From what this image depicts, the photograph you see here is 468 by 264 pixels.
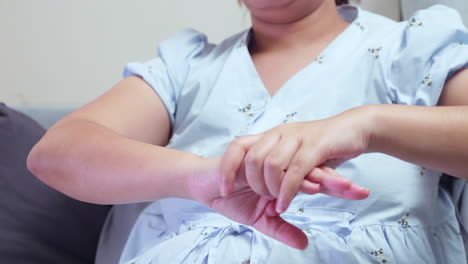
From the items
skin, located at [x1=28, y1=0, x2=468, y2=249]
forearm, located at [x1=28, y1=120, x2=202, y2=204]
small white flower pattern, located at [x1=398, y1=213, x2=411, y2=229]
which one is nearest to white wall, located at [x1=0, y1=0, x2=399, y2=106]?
skin, located at [x1=28, y1=0, x2=468, y2=249]

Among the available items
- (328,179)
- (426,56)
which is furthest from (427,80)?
(328,179)

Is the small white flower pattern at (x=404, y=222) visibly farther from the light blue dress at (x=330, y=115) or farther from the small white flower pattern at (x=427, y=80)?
the small white flower pattern at (x=427, y=80)

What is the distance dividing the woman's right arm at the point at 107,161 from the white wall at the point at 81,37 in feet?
1.57

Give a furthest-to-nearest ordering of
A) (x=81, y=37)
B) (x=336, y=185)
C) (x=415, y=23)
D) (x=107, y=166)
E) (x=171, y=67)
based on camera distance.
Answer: (x=81, y=37) < (x=171, y=67) < (x=415, y=23) < (x=107, y=166) < (x=336, y=185)

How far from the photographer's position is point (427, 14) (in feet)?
2.31

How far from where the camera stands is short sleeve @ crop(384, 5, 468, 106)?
2.06ft

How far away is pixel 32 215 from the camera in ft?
2.55

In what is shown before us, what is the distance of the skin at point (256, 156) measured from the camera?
1.50ft

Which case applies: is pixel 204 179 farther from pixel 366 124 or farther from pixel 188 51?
pixel 188 51

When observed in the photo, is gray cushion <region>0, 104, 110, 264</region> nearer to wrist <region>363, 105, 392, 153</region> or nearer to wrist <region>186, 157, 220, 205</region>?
wrist <region>186, 157, 220, 205</region>

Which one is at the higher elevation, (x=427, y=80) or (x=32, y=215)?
(x=427, y=80)

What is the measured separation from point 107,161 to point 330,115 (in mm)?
298

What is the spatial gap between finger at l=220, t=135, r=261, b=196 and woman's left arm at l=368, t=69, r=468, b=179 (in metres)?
0.14

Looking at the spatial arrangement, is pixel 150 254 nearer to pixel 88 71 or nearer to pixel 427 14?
pixel 427 14
